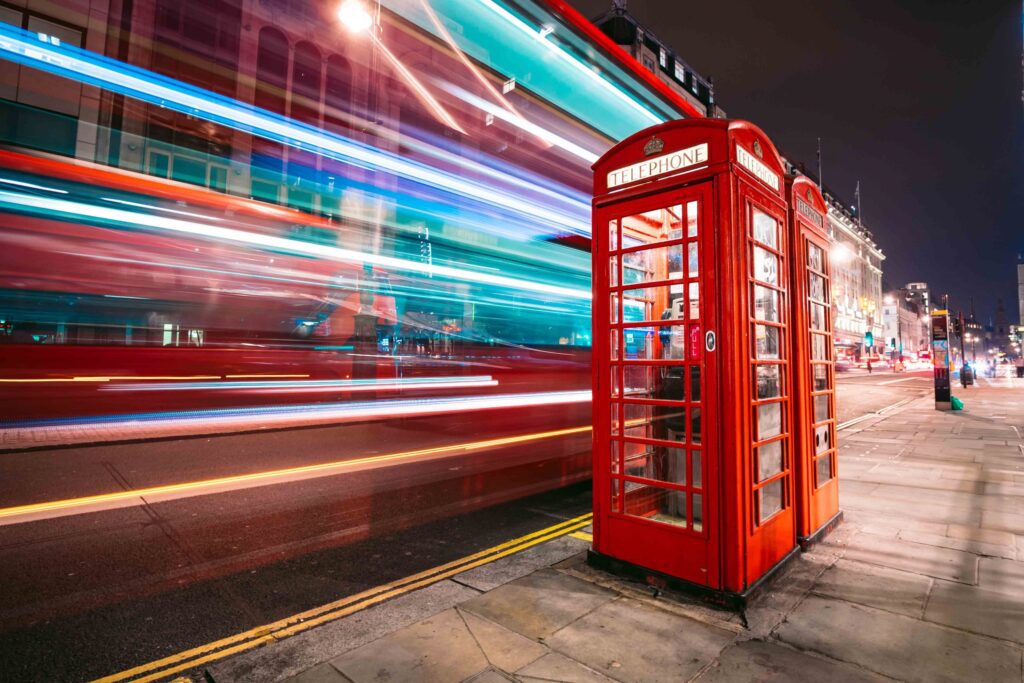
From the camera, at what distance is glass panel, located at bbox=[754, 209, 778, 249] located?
11.3ft

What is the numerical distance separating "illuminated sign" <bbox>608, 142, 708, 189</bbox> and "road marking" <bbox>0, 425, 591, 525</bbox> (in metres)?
5.43

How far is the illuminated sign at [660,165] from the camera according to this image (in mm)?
3128

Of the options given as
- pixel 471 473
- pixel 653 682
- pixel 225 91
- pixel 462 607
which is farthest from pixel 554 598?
pixel 225 91

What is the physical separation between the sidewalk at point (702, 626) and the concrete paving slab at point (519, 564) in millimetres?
16

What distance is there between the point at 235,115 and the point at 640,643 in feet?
32.4

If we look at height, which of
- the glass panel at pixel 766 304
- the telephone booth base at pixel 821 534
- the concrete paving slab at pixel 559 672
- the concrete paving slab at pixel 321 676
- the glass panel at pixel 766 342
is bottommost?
the concrete paving slab at pixel 321 676

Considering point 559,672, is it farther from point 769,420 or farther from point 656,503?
point 769,420

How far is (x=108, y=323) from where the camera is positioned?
7.54 m

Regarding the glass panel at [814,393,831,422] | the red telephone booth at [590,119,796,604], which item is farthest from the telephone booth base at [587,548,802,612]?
the glass panel at [814,393,831,422]

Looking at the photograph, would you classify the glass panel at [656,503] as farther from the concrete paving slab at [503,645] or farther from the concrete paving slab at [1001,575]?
the concrete paving slab at [1001,575]

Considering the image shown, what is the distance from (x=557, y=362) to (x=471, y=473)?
810 cm

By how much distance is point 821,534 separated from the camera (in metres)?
4.13

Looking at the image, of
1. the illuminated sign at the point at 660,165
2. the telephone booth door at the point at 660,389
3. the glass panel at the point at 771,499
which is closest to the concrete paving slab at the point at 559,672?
the telephone booth door at the point at 660,389

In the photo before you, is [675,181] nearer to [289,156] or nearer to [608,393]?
[608,393]
